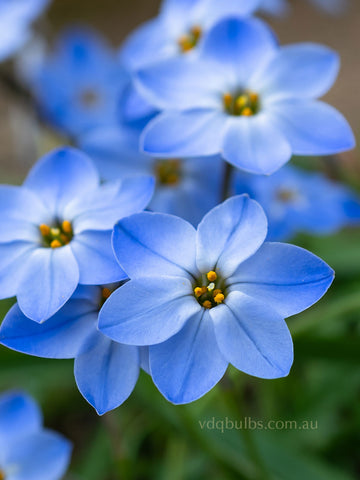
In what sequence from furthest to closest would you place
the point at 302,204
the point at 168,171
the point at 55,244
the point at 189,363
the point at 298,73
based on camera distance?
the point at 302,204 < the point at 168,171 < the point at 298,73 < the point at 55,244 < the point at 189,363

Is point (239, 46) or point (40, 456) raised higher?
point (239, 46)

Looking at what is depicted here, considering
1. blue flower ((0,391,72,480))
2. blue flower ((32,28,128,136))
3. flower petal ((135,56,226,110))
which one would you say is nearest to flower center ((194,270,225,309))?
flower petal ((135,56,226,110))

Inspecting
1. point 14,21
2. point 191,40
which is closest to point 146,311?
point 191,40

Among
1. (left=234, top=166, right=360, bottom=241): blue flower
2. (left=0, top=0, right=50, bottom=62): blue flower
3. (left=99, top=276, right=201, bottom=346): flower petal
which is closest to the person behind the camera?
(left=99, top=276, right=201, bottom=346): flower petal

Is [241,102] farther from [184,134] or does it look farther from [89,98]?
[89,98]

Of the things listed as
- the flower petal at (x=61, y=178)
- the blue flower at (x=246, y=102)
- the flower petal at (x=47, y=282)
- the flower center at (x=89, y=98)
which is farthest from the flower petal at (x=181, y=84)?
the flower center at (x=89, y=98)

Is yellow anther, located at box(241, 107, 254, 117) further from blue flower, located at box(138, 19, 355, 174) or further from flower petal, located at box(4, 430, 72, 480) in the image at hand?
flower petal, located at box(4, 430, 72, 480)

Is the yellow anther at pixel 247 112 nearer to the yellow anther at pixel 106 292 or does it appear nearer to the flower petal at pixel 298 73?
the flower petal at pixel 298 73
